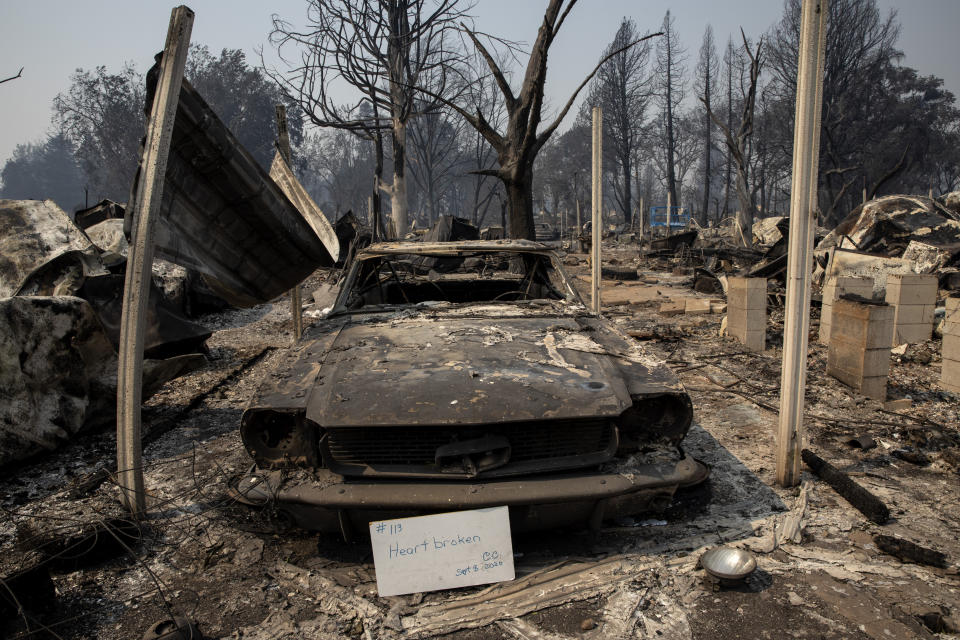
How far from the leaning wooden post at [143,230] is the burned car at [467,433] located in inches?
30.1

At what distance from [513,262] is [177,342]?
11.4 feet

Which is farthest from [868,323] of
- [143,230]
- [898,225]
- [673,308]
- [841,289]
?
[898,225]

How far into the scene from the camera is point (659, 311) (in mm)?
9039

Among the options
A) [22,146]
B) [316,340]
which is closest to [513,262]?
[316,340]

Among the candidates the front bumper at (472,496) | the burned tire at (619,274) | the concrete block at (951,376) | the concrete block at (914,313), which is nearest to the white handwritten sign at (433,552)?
the front bumper at (472,496)

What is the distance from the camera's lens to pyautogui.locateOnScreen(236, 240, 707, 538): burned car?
2.14 metres

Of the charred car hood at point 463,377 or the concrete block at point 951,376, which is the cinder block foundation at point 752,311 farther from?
the charred car hood at point 463,377

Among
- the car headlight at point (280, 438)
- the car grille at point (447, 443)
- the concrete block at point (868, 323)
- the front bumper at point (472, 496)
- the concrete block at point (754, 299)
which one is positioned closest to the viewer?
the front bumper at point (472, 496)

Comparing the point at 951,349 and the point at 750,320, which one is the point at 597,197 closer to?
the point at 750,320

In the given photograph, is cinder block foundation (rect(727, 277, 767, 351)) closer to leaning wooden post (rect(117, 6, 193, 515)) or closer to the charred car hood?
Result: the charred car hood

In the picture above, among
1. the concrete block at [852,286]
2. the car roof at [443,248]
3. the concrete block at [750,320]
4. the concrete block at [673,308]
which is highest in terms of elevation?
the car roof at [443,248]

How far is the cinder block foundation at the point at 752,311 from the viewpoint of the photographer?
20.8 ft

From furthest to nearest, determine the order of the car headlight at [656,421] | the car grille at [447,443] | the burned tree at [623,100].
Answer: the burned tree at [623,100] → the car headlight at [656,421] → the car grille at [447,443]

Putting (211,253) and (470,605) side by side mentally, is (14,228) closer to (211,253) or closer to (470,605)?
(211,253)
